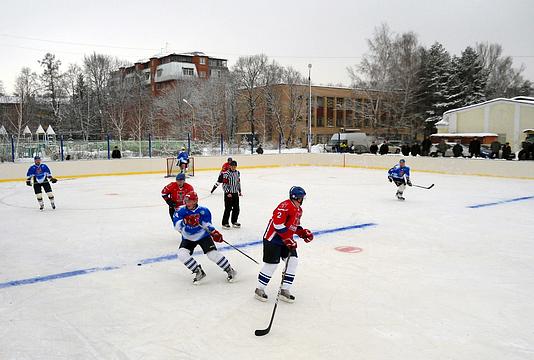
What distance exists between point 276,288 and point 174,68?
54032 mm

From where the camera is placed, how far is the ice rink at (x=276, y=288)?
3727 mm

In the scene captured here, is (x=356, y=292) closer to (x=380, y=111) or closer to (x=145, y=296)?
(x=145, y=296)

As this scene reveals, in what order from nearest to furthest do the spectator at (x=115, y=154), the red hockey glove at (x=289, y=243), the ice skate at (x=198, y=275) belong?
the red hockey glove at (x=289, y=243), the ice skate at (x=198, y=275), the spectator at (x=115, y=154)

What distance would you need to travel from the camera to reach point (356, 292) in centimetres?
503

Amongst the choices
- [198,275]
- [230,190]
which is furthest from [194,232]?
[230,190]

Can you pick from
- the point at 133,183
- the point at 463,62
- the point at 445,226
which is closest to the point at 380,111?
the point at 463,62

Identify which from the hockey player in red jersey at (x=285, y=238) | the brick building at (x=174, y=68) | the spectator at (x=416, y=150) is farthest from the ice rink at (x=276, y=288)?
the brick building at (x=174, y=68)

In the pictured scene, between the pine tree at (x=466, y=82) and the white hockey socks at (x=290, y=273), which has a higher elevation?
the pine tree at (x=466, y=82)

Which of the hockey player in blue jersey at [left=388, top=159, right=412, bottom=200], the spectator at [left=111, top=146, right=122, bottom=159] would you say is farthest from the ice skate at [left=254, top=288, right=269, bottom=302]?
the spectator at [left=111, top=146, right=122, bottom=159]

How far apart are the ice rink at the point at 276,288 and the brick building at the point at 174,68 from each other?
47.7 m

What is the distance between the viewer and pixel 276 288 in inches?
205

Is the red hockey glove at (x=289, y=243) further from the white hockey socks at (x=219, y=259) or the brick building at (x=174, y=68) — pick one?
the brick building at (x=174, y=68)

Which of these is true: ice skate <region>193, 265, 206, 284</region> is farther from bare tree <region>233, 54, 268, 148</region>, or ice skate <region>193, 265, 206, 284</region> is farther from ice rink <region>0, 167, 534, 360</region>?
bare tree <region>233, 54, 268, 148</region>

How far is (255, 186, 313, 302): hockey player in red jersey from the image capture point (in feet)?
15.1
